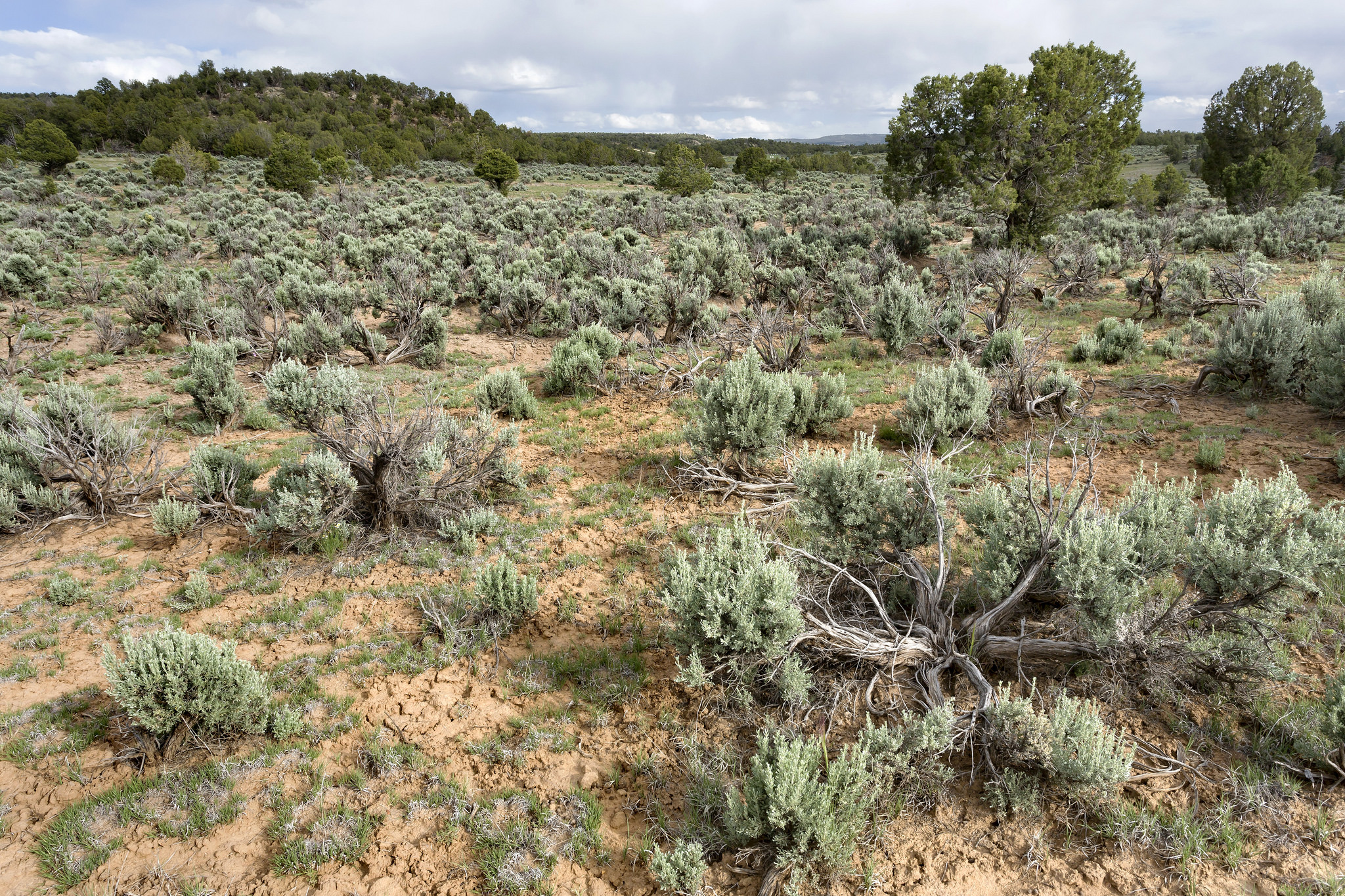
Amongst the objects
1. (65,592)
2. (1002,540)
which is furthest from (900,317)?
(65,592)

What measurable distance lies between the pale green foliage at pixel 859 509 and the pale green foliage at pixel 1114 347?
772 centimetres

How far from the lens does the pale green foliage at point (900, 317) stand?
11.1 m

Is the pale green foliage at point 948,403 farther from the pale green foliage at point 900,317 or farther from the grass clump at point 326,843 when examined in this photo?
the grass clump at point 326,843

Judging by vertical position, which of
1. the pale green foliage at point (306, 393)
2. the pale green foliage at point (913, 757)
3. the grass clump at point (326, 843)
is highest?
the pale green foliage at point (306, 393)

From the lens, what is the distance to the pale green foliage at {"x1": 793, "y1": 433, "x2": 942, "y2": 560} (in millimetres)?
4410

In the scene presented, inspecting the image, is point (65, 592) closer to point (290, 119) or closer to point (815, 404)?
point (815, 404)

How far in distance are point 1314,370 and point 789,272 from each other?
30.0 ft

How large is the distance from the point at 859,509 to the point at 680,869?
257 centimetres

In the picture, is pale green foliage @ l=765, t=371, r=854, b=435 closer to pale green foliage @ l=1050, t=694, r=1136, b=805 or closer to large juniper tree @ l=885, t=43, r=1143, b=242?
pale green foliage @ l=1050, t=694, r=1136, b=805

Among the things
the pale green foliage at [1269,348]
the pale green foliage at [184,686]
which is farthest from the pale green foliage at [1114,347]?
the pale green foliage at [184,686]

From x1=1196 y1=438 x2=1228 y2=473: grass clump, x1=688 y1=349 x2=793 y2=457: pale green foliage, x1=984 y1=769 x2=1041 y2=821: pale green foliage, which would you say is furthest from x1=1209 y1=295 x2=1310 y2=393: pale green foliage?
x1=984 y1=769 x2=1041 y2=821: pale green foliage

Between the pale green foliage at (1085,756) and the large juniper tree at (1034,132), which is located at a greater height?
the large juniper tree at (1034,132)

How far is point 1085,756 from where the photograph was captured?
2861 mm

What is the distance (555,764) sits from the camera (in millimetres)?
3484
